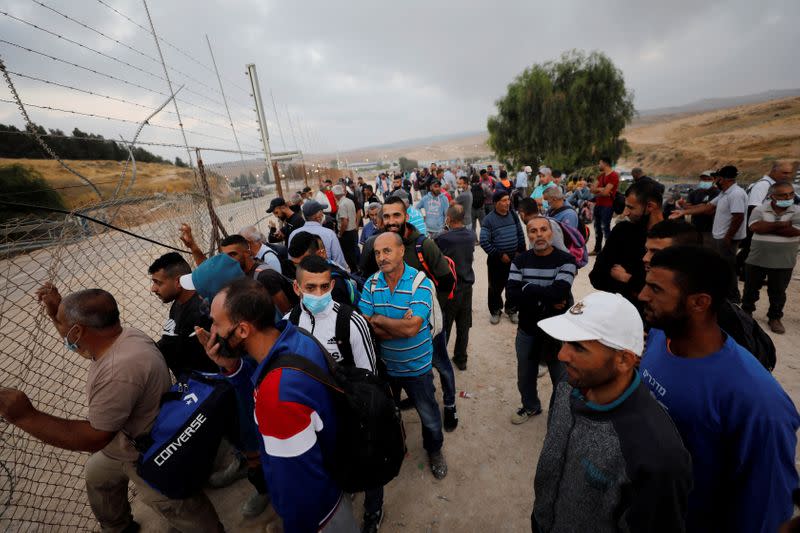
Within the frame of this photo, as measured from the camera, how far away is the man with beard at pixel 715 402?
1.25m

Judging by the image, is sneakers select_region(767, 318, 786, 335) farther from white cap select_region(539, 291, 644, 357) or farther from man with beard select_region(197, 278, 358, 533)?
man with beard select_region(197, 278, 358, 533)

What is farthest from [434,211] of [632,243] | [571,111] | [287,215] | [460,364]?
[571,111]

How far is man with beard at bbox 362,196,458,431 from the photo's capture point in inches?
124

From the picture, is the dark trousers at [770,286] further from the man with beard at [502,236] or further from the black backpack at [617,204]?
the black backpack at [617,204]

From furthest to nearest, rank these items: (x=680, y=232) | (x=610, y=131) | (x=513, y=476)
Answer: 1. (x=610, y=131)
2. (x=513, y=476)
3. (x=680, y=232)

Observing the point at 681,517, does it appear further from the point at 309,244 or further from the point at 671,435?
the point at 309,244

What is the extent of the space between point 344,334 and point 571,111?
25932 millimetres

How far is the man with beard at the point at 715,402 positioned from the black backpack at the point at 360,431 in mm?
1311

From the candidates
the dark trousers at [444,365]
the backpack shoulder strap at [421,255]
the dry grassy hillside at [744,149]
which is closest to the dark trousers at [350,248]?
the backpack shoulder strap at [421,255]

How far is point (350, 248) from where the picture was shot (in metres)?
7.07

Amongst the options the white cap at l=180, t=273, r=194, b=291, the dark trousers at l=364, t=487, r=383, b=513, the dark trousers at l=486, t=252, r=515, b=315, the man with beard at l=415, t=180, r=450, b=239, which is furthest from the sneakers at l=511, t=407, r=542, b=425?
the man with beard at l=415, t=180, r=450, b=239

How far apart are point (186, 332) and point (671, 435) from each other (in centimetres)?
286

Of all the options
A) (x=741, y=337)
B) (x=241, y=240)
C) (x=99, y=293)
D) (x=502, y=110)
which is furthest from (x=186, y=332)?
(x=502, y=110)

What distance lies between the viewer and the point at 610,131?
74.4 feet
